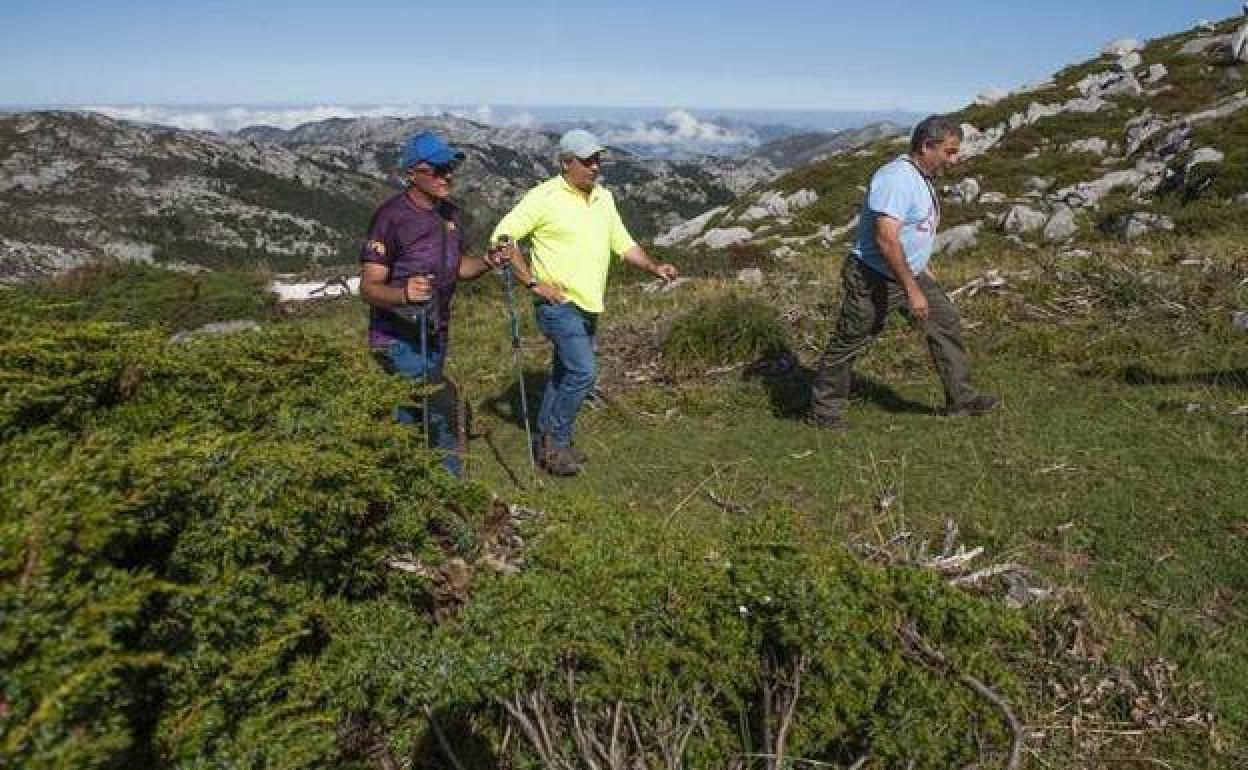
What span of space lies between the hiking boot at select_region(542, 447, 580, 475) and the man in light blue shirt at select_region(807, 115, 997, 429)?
8.01 ft

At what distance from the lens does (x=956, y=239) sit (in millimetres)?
Answer: 21203

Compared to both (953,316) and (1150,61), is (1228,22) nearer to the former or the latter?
(1150,61)

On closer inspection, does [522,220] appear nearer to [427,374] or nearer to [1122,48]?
[427,374]

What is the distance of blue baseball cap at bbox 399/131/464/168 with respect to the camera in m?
6.23

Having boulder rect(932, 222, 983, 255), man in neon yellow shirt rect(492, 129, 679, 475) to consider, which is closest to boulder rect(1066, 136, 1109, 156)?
boulder rect(932, 222, 983, 255)

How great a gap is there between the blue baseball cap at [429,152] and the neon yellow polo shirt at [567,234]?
1.08 m

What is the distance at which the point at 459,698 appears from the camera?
310 cm

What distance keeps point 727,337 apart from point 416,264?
5468mm

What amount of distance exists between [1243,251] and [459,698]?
43.8ft

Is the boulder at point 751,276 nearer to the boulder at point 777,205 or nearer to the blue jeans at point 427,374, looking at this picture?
the blue jeans at point 427,374

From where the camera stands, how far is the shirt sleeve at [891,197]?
25.4 ft

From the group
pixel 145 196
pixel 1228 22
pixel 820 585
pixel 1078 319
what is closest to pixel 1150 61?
pixel 1228 22

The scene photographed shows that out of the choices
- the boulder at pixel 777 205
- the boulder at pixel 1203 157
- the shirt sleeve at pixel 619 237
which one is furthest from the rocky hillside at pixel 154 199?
the shirt sleeve at pixel 619 237

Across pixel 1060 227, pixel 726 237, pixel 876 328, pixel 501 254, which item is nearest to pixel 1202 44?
pixel 726 237
